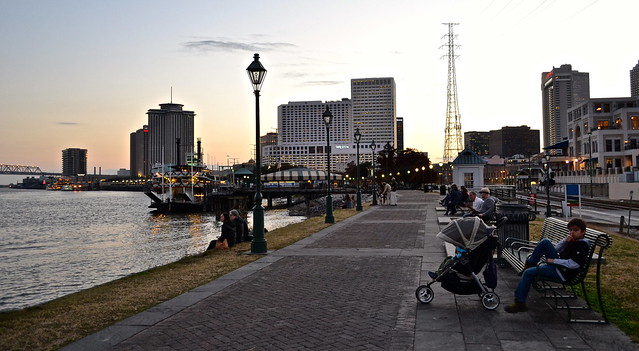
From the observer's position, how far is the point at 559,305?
23.4ft

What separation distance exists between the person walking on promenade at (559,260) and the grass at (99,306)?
18.7 ft

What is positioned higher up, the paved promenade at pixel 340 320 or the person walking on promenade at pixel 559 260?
the person walking on promenade at pixel 559 260

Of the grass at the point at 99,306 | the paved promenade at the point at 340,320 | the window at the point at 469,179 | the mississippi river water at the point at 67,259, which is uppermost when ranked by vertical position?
the window at the point at 469,179

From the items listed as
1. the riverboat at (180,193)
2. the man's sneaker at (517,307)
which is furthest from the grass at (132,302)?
the riverboat at (180,193)

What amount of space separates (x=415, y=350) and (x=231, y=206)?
73292 millimetres

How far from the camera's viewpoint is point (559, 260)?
6418 mm

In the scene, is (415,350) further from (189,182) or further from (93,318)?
(189,182)

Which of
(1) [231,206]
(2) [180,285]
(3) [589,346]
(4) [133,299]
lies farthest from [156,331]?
(1) [231,206]

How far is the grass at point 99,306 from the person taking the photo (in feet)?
20.8

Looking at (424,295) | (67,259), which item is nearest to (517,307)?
(424,295)

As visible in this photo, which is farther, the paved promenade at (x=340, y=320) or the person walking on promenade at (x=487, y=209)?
the person walking on promenade at (x=487, y=209)

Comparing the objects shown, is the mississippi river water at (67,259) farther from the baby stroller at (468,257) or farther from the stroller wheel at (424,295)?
the baby stroller at (468,257)

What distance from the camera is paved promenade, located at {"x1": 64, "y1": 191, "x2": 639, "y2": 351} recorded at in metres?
5.64

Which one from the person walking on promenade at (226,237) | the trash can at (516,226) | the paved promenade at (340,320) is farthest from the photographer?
the person walking on promenade at (226,237)
